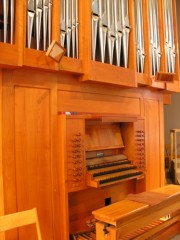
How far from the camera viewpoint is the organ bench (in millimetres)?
2799

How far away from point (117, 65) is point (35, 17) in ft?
4.25

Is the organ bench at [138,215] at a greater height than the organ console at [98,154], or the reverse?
the organ console at [98,154]

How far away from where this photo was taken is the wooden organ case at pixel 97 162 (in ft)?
10.9

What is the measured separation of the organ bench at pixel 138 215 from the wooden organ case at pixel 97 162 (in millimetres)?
368

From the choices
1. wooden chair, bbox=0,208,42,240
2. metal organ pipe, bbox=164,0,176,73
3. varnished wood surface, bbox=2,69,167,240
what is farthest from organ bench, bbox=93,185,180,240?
metal organ pipe, bbox=164,0,176,73

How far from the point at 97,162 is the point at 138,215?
3.13 ft

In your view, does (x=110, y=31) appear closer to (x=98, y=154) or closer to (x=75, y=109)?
(x=75, y=109)

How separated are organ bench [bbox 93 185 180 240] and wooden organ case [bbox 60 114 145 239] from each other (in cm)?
37

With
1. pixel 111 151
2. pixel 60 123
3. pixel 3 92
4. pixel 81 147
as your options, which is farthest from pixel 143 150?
pixel 3 92

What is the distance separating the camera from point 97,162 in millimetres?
3713

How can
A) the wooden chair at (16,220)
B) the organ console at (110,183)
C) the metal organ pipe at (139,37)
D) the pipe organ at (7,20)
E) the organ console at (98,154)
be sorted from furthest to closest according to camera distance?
the metal organ pipe at (139,37) < the organ console at (98,154) < the organ console at (110,183) < the pipe organ at (7,20) < the wooden chair at (16,220)

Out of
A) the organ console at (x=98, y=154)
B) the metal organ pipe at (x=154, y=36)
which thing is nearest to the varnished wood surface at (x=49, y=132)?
the organ console at (x=98, y=154)

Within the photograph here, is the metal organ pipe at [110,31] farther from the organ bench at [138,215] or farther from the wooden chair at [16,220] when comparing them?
the wooden chair at [16,220]

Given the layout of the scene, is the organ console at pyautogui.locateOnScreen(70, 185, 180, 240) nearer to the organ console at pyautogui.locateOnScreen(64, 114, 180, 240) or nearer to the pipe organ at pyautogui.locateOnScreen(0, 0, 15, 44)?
the organ console at pyautogui.locateOnScreen(64, 114, 180, 240)
